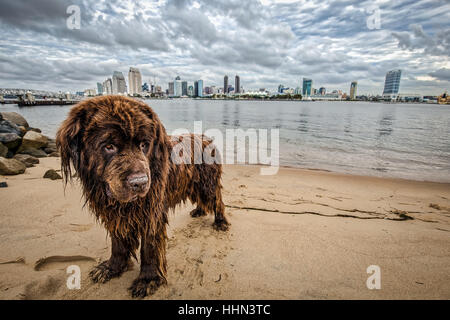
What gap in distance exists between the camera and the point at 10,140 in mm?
7680

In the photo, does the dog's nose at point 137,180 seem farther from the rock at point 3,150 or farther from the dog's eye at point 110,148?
the rock at point 3,150

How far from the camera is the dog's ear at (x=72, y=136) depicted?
6.33 ft

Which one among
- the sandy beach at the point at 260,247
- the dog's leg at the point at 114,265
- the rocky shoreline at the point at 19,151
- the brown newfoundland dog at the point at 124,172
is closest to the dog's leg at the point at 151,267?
the brown newfoundland dog at the point at 124,172

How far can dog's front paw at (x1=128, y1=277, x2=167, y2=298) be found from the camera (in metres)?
2.51

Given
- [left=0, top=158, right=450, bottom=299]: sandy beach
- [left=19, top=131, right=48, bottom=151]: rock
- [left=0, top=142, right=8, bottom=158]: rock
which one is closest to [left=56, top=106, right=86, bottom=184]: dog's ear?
[left=0, top=158, right=450, bottom=299]: sandy beach

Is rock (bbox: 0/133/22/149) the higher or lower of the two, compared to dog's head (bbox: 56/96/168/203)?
lower

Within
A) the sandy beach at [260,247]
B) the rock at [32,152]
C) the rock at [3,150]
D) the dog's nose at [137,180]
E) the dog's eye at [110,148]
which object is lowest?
the sandy beach at [260,247]

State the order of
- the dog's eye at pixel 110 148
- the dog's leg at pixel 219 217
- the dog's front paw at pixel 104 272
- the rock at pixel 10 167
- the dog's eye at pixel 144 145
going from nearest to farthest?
the dog's eye at pixel 110 148, the dog's eye at pixel 144 145, the dog's front paw at pixel 104 272, the dog's leg at pixel 219 217, the rock at pixel 10 167

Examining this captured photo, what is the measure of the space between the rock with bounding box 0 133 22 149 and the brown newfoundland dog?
8345 mm
